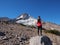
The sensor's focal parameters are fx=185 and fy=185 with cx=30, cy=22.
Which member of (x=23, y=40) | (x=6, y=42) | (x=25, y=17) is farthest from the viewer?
(x=25, y=17)

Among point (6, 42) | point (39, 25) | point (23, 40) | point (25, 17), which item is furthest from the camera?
point (25, 17)

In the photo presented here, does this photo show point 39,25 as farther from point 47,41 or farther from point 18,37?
point 18,37

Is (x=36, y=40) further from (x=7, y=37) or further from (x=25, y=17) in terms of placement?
(x=25, y=17)

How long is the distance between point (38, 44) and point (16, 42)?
508cm

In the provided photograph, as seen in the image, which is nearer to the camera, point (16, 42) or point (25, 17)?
point (16, 42)

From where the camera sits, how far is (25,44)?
17172 millimetres

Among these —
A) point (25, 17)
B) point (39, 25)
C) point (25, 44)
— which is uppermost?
point (25, 17)

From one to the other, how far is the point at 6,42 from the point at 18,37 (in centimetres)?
211

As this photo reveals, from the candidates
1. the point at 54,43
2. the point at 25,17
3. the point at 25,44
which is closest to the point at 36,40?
the point at 25,44

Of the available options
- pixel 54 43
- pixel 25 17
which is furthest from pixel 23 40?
pixel 25 17

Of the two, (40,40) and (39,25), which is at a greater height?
(39,25)

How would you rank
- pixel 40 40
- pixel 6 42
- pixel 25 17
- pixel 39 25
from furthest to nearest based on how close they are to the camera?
pixel 25 17 → pixel 6 42 → pixel 39 25 → pixel 40 40

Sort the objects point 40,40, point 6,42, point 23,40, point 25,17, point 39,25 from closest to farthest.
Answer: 1. point 40,40
2. point 39,25
3. point 6,42
4. point 23,40
5. point 25,17

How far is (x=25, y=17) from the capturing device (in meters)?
51.3
